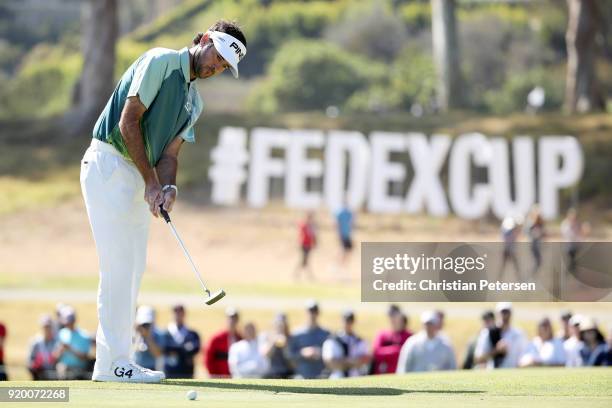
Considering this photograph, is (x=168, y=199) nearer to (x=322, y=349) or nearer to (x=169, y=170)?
(x=169, y=170)

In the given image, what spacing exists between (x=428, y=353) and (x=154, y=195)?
6.64 meters

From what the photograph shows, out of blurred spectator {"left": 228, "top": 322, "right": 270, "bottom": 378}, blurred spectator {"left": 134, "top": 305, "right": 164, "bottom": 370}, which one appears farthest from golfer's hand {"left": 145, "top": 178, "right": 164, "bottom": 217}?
blurred spectator {"left": 228, "top": 322, "right": 270, "bottom": 378}

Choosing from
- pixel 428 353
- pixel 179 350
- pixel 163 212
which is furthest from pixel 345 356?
pixel 163 212

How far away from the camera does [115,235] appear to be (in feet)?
26.2

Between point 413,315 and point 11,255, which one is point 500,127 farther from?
point 413,315

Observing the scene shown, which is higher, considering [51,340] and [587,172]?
[587,172]

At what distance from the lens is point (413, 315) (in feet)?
81.3

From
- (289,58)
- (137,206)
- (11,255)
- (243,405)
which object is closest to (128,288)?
(137,206)

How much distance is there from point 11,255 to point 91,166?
29352 millimetres

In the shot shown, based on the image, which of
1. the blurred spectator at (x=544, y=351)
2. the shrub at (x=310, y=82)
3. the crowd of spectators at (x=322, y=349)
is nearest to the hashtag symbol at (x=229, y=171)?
the crowd of spectators at (x=322, y=349)

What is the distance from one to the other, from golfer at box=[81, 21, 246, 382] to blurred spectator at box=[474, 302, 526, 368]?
6960 millimetres

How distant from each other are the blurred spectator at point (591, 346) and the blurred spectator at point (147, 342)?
434cm

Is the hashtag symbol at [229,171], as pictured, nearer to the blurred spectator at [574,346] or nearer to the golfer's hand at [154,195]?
the blurred spectator at [574,346]

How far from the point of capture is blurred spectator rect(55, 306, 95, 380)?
603 inches
